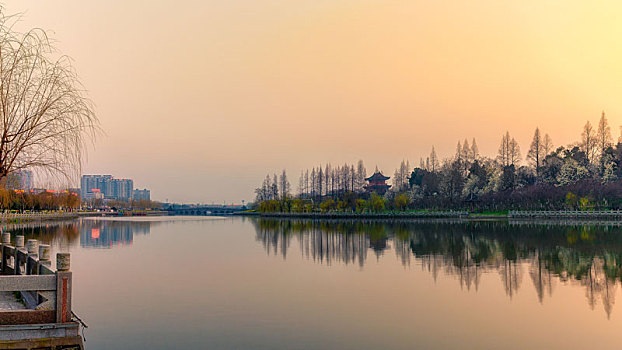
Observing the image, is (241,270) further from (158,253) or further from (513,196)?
(513,196)

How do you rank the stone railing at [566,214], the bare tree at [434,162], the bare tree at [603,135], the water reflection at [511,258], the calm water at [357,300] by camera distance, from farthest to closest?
1. the bare tree at [434,162]
2. the bare tree at [603,135]
3. the stone railing at [566,214]
4. the water reflection at [511,258]
5. the calm water at [357,300]

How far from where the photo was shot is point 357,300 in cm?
1941

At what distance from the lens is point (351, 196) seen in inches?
4727

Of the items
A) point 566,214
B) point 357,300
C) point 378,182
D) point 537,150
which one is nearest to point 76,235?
point 357,300

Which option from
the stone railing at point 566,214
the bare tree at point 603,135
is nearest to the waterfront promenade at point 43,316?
the stone railing at point 566,214

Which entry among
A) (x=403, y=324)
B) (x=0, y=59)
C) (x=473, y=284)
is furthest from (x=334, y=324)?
(x=0, y=59)

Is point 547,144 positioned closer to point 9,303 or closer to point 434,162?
point 434,162

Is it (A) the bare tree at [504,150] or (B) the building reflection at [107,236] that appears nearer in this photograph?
(B) the building reflection at [107,236]

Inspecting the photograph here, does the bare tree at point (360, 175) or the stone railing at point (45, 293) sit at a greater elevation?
the bare tree at point (360, 175)

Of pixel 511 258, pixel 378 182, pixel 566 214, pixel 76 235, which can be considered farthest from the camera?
pixel 378 182

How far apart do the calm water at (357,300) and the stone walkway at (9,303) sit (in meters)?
2.23

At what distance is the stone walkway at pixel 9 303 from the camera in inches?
509

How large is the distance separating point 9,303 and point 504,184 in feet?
337

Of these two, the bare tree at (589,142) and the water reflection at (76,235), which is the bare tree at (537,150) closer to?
the bare tree at (589,142)
